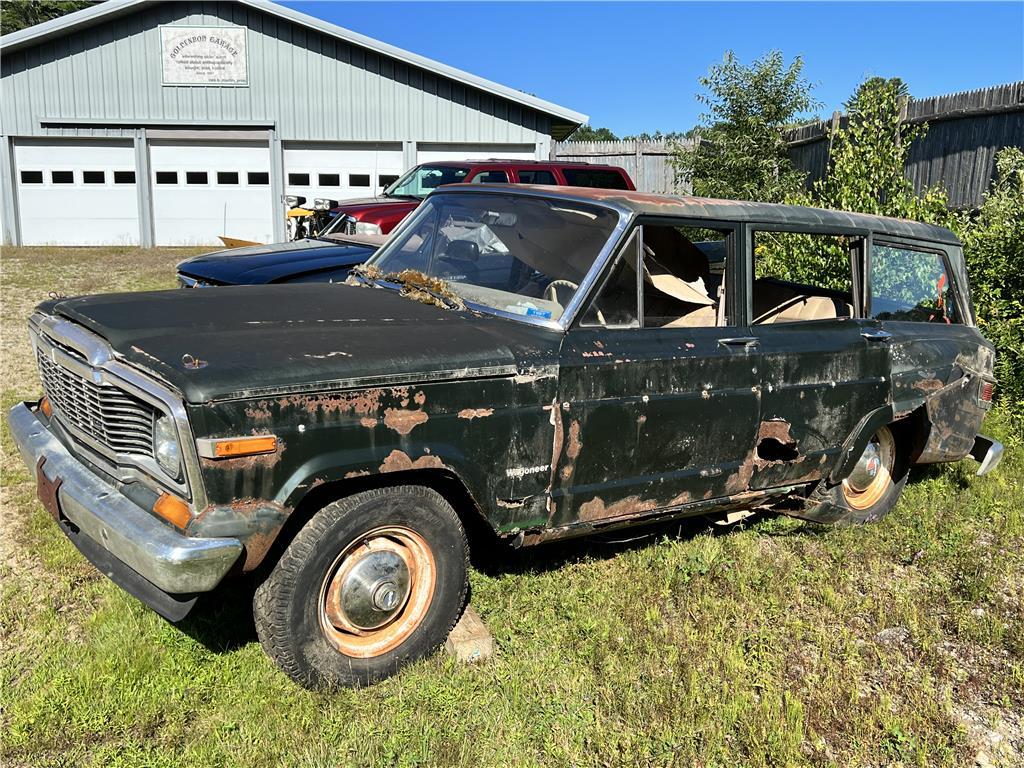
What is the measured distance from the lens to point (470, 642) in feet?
11.9

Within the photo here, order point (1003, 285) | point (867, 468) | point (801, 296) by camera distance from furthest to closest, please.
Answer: point (1003, 285) → point (801, 296) → point (867, 468)

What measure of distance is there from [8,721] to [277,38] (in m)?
18.2

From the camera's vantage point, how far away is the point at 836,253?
7605mm

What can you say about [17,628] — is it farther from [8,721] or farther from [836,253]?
[836,253]

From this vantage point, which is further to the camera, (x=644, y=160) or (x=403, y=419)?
(x=644, y=160)

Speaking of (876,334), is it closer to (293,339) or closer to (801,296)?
(801,296)

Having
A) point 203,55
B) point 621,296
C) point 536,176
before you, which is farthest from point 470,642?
point 203,55

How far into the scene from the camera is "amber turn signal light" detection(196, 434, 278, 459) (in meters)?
2.78

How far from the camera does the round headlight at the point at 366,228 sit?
9.88 meters

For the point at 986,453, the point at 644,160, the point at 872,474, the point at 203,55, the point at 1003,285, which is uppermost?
the point at 203,55

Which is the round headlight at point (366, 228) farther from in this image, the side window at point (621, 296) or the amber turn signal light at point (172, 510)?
the amber turn signal light at point (172, 510)

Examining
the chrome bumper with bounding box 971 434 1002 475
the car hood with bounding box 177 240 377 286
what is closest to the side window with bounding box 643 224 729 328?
the chrome bumper with bounding box 971 434 1002 475

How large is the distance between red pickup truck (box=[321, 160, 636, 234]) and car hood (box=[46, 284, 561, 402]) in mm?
6196

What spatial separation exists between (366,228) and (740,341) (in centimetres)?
654
